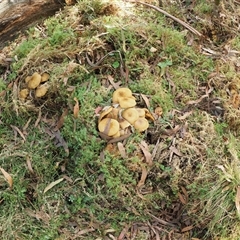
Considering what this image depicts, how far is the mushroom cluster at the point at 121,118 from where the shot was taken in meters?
3.27

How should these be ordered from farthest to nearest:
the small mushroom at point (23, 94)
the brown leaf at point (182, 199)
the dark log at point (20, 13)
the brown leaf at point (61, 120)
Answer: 1. the dark log at point (20, 13)
2. the small mushroom at point (23, 94)
3. the brown leaf at point (61, 120)
4. the brown leaf at point (182, 199)

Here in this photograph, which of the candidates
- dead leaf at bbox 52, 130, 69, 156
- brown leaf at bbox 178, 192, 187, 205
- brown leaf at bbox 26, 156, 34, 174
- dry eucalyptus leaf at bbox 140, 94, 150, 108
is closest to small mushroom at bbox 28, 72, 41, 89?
dead leaf at bbox 52, 130, 69, 156

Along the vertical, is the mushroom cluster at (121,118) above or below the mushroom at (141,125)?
above

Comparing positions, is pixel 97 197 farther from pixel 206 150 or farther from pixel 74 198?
pixel 206 150

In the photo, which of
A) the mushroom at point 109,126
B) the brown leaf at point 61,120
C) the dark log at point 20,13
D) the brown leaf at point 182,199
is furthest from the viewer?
the dark log at point 20,13

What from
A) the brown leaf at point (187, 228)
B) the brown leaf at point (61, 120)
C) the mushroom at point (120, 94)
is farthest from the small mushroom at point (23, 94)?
the brown leaf at point (187, 228)

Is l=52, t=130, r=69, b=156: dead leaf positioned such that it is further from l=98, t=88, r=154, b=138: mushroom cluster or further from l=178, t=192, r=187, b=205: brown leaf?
l=178, t=192, r=187, b=205: brown leaf

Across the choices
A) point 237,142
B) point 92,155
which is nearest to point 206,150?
point 237,142

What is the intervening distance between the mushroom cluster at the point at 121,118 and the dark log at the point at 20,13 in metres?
1.37

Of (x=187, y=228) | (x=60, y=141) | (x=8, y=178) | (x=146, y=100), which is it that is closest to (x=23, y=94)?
→ (x=60, y=141)

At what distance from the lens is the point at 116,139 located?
3.31 meters

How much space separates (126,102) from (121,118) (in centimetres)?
15

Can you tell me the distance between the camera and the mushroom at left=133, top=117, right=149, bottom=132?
3.33 m

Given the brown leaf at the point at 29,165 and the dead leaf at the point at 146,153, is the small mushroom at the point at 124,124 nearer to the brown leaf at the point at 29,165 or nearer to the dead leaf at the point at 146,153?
the dead leaf at the point at 146,153
